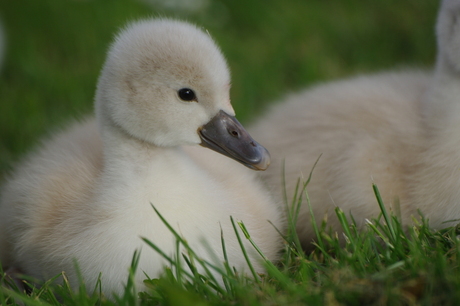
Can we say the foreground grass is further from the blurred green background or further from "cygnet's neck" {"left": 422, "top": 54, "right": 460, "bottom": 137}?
the blurred green background

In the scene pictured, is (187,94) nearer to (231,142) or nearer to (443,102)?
(231,142)

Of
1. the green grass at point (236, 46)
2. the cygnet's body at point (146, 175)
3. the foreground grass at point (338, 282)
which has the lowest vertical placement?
the foreground grass at point (338, 282)

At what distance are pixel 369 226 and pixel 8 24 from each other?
13.5ft

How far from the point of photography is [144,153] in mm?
2162

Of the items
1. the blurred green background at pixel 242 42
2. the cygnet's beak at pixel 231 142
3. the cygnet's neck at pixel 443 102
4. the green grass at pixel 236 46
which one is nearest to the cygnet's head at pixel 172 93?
the cygnet's beak at pixel 231 142

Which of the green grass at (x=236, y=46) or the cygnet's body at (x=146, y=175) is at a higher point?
the green grass at (x=236, y=46)

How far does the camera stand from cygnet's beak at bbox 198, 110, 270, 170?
7.02ft

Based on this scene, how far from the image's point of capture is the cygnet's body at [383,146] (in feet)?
8.22

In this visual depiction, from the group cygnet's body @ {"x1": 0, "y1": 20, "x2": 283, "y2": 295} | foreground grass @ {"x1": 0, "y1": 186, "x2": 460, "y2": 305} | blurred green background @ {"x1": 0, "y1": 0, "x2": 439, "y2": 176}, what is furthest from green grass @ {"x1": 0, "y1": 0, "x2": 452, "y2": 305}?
foreground grass @ {"x1": 0, "y1": 186, "x2": 460, "y2": 305}

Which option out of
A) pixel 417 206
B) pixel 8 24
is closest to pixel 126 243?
pixel 417 206

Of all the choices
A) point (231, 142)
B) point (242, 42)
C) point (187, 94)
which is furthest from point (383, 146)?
point (242, 42)

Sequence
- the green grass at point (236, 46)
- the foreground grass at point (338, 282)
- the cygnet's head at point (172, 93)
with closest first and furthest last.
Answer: the foreground grass at point (338, 282) → the cygnet's head at point (172, 93) → the green grass at point (236, 46)

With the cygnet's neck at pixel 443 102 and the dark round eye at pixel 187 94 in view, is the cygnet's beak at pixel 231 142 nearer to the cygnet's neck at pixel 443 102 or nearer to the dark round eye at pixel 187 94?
A: the dark round eye at pixel 187 94

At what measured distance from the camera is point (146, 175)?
7.06ft
